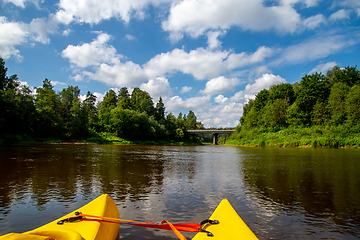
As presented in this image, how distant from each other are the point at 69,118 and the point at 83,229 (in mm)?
73722

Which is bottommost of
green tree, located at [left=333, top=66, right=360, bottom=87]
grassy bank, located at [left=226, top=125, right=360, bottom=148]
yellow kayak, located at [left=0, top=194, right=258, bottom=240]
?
yellow kayak, located at [left=0, top=194, right=258, bottom=240]

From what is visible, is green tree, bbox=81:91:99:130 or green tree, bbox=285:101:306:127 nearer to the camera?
green tree, bbox=285:101:306:127

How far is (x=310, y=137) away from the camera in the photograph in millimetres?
51812

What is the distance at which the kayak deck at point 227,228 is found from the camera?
3721 millimetres

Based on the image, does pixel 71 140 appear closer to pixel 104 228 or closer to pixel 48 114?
pixel 48 114

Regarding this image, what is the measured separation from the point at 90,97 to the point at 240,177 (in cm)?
10197

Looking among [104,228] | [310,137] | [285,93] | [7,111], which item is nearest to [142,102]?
[7,111]

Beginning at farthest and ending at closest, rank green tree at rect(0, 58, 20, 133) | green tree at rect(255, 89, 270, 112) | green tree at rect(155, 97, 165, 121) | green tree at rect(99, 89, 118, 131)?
→ green tree at rect(155, 97, 165, 121)
green tree at rect(255, 89, 270, 112)
green tree at rect(99, 89, 118, 131)
green tree at rect(0, 58, 20, 133)

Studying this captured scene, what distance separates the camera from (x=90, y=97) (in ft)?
333

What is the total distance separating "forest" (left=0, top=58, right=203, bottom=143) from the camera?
4775 centimetres

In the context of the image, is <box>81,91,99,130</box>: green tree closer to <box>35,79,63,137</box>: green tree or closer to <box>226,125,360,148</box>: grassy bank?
<box>35,79,63,137</box>: green tree

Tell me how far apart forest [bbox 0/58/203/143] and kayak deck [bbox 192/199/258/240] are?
51.6m

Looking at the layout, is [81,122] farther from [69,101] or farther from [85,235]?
[85,235]

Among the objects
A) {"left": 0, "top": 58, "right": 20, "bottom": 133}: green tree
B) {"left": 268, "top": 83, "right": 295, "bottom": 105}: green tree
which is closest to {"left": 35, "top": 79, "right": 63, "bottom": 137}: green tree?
{"left": 0, "top": 58, "right": 20, "bottom": 133}: green tree
